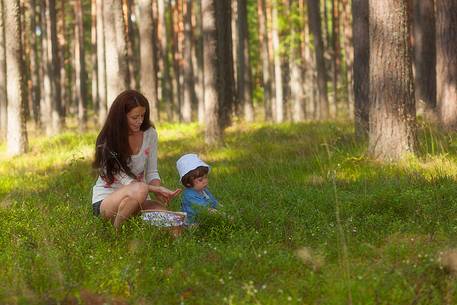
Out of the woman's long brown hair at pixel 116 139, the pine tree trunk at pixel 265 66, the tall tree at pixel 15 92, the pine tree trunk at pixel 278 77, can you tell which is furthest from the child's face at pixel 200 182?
the pine tree trunk at pixel 265 66

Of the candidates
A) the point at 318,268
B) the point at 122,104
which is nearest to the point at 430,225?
the point at 318,268

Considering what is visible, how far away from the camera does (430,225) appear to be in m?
5.94

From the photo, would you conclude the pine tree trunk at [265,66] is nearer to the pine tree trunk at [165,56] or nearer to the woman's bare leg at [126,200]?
the pine tree trunk at [165,56]

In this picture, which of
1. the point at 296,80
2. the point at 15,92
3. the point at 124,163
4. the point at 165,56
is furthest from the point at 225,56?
the point at 165,56

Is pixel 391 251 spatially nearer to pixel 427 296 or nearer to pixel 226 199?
pixel 427 296

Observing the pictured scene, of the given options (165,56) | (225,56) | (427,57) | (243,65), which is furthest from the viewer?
(165,56)

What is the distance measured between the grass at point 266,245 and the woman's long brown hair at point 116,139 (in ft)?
1.73

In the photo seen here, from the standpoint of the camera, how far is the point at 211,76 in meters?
13.9

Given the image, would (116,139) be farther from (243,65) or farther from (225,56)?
(243,65)

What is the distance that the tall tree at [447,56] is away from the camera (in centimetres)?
1319

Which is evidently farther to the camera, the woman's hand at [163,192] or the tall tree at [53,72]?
the tall tree at [53,72]

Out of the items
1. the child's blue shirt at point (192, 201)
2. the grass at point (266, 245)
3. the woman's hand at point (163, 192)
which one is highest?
the woman's hand at point (163, 192)

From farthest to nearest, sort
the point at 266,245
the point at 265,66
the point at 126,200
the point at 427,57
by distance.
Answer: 1. the point at 265,66
2. the point at 427,57
3. the point at 126,200
4. the point at 266,245

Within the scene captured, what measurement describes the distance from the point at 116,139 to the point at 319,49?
19.5 metres
